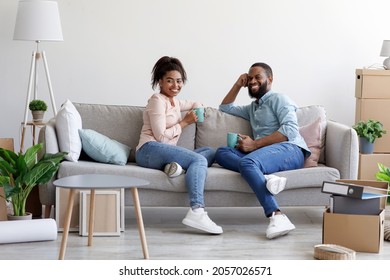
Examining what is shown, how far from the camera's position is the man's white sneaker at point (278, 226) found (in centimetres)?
489

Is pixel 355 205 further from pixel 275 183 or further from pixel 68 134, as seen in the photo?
pixel 68 134

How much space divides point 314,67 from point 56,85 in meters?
2.12

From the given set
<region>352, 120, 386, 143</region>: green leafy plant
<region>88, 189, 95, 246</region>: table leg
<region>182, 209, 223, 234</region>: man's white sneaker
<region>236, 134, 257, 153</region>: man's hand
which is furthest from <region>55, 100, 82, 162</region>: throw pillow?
<region>352, 120, 386, 143</region>: green leafy plant

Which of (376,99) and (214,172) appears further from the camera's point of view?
(376,99)

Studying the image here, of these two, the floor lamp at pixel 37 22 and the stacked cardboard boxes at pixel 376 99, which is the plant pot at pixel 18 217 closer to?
the floor lamp at pixel 37 22

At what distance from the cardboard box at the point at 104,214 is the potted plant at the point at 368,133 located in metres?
2.34

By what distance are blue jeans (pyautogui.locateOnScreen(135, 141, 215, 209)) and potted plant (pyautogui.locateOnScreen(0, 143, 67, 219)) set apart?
0.54 metres

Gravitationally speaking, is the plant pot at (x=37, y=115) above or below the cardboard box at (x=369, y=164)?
above

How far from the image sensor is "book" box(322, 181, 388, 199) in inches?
179

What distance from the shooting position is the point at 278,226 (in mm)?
4902

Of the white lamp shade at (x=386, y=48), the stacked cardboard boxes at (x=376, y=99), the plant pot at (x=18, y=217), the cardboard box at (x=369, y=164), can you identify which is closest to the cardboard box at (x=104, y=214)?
the plant pot at (x=18, y=217)

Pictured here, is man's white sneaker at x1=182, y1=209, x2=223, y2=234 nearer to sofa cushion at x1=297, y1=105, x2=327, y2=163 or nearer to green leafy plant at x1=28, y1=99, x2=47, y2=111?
sofa cushion at x1=297, y1=105, x2=327, y2=163

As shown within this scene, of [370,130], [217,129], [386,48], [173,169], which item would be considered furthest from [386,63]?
[173,169]

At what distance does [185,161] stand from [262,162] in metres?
0.47
